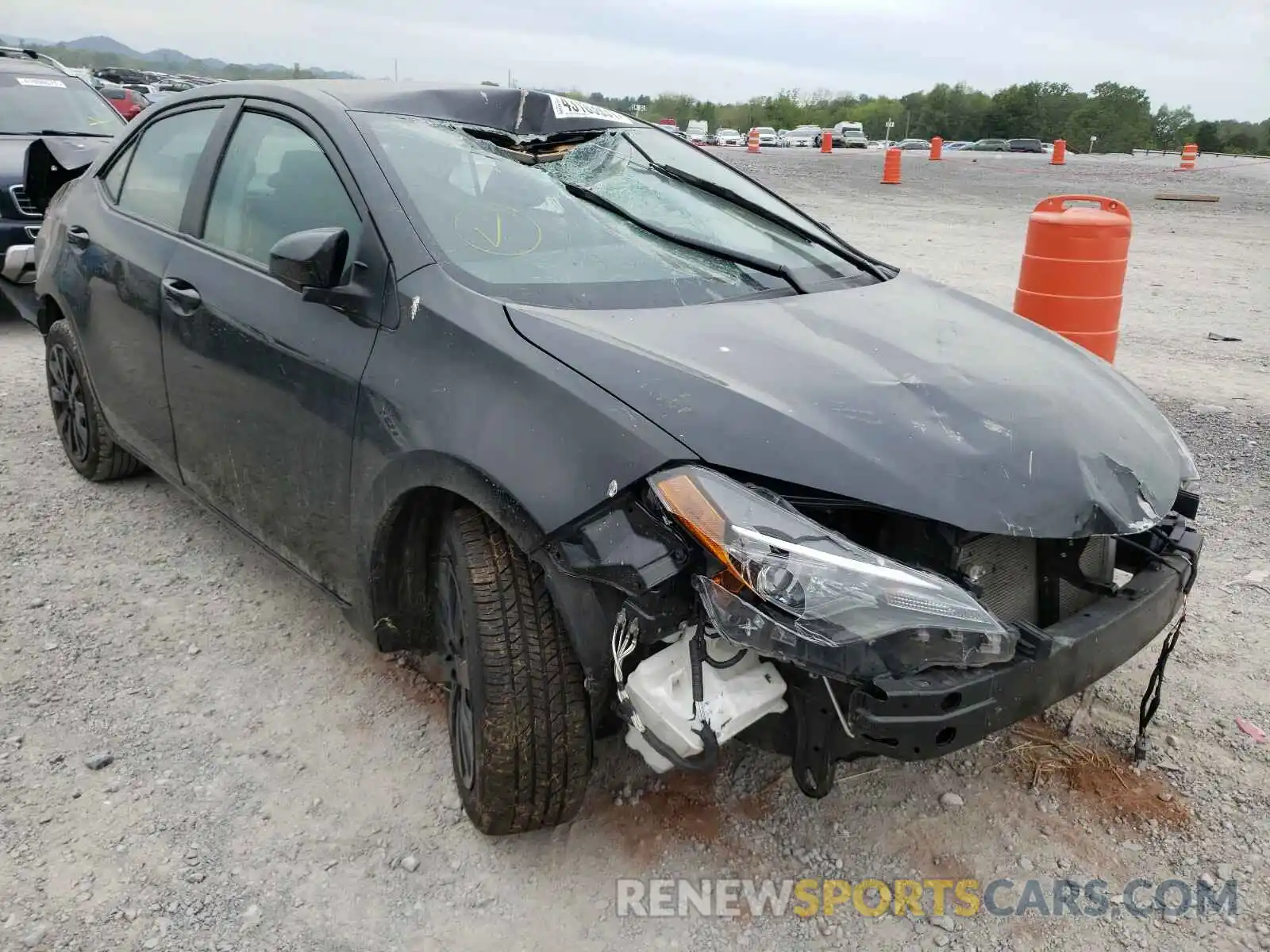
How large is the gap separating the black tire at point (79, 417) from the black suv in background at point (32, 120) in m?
2.85

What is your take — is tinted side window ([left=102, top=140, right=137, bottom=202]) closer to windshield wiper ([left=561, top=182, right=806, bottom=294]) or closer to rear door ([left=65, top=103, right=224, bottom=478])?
rear door ([left=65, top=103, right=224, bottom=478])

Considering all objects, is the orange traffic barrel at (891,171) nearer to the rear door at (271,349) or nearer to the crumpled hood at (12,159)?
the crumpled hood at (12,159)

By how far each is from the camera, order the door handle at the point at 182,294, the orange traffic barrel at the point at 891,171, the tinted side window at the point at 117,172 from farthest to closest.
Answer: the orange traffic barrel at the point at 891,171 → the tinted side window at the point at 117,172 → the door handle at the point at 182,294

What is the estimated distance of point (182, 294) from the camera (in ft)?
10.1

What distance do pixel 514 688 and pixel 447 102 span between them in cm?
179

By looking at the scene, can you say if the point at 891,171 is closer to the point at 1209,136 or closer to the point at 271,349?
the point at 271,349

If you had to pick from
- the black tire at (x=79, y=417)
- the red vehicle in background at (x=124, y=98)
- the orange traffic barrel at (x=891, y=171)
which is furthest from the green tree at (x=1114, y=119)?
the black tire at (x=79, y=417)

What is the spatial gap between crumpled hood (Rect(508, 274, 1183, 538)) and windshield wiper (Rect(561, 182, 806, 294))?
23 cm

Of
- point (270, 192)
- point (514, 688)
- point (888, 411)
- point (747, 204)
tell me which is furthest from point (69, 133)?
point (888, 411)

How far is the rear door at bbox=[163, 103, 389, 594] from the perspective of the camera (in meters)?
2.50

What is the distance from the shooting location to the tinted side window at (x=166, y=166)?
334cm

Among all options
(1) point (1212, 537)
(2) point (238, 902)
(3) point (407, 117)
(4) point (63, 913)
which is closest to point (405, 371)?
(3) point (407, 117)

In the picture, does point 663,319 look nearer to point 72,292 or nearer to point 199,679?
point 199,679

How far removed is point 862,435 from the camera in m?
1.96
